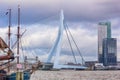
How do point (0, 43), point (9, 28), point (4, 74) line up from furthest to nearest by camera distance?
point (9, 28) → point (4, 74) → point (0, 43)

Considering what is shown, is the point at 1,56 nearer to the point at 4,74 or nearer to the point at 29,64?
the point at 4,74

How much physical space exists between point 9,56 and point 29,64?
179ft

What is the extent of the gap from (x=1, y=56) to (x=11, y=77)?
44616 mm

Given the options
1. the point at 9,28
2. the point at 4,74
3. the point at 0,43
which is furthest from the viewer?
the point at 9,28

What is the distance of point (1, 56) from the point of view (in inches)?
2239

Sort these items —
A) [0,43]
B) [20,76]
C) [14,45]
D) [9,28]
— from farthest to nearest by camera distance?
1. [9,28]
2. [14,45]
3. [20,76]
4. [0,43]

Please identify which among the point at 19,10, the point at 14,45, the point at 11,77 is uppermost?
the point at 19,10

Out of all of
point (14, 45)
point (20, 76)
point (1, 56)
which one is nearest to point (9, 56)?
point (1, 56)

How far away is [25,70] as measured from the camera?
106438mm

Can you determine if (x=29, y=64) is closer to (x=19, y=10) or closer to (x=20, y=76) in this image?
(x=19, y=10)

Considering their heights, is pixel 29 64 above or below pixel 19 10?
below

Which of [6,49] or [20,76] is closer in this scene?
[6,49]

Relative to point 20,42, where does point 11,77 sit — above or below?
below

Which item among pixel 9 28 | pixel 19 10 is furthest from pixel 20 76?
pixel 9 28
